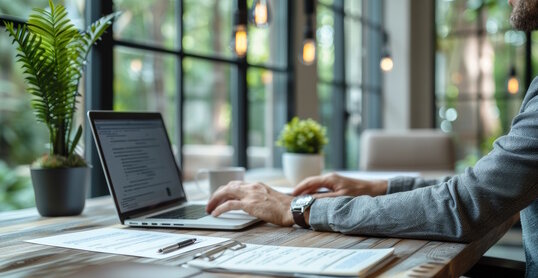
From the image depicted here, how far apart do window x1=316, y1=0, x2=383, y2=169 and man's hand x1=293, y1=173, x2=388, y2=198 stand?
A: 2931mm

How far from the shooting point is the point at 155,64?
Answer: 1045cm

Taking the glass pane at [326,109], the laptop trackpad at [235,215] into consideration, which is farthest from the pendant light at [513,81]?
the laptop trackpad at [235,215]

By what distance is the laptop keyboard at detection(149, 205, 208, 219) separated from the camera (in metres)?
1.31

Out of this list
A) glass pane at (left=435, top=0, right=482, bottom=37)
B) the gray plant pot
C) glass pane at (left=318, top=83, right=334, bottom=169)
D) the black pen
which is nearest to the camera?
the black pen

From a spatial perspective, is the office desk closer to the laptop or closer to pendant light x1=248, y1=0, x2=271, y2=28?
the laptop

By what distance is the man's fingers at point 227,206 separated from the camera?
1.26 metres

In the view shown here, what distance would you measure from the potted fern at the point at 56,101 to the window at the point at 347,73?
315 cm

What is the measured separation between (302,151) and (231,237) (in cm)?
98

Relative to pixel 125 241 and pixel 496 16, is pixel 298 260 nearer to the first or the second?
pixel 125 241

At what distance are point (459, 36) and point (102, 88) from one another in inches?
227

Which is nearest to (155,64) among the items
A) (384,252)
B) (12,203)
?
(12,203)

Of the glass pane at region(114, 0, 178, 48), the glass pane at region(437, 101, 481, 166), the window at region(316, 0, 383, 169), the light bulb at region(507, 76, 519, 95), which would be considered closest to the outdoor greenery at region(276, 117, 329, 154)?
the window at region(316, 0, 383, 169)

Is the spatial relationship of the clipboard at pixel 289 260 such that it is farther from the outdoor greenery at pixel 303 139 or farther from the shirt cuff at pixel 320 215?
the outdoor greenery at pixel 303 139

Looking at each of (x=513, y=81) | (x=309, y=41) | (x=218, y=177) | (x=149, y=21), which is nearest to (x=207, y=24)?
(x=149, y=21)
